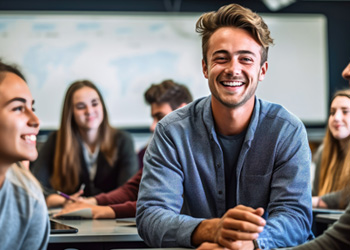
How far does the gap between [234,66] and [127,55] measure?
4588 mm

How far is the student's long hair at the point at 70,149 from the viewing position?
3373mm

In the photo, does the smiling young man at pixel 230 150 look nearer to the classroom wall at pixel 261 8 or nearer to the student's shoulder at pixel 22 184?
the student's shoulder at pixel 22 184

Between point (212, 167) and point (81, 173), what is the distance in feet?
5.09

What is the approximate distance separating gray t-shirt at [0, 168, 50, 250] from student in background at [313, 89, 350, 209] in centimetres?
200

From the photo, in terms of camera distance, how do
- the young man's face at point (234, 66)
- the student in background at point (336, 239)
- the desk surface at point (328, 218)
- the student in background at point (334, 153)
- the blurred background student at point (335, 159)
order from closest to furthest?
1. the student in background at point (336, 239)
2. the young man's face at point (234, 66)
3. the desk surface at point (328, 218)
4. the blurred background student at point (335, 159)
5. the student in background at point (334, 153)

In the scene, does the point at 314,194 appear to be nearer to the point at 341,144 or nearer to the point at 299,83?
the point at 341,144

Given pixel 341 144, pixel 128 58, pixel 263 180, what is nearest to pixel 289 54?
pixel 128 58

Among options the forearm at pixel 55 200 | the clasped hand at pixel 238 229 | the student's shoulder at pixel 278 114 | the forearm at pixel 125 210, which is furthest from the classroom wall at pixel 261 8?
the clasped hand at pixel 238 229

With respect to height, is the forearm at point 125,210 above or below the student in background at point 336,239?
below

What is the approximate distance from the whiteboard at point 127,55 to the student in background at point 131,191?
335 centimetres

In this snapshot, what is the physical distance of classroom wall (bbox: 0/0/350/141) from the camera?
6.37 metres

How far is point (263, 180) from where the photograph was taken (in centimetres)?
197

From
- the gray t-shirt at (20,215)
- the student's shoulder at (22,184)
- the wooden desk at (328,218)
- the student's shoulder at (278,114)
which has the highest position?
the student's shoulder at (278,114)

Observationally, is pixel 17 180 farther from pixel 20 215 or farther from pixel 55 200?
pixel 55 200
